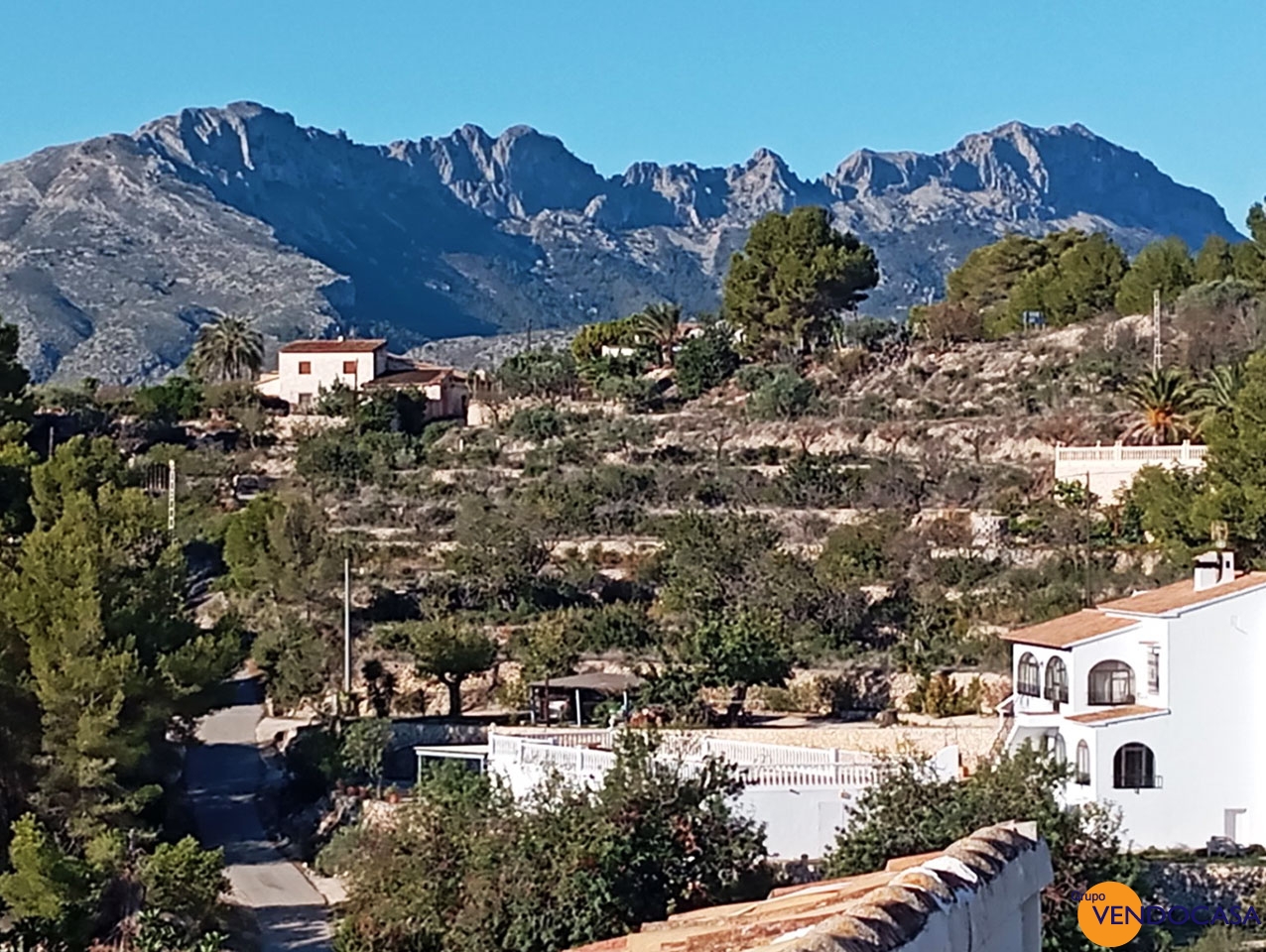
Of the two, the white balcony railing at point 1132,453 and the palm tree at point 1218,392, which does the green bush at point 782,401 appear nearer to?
the white balcony railing at point 1132,453

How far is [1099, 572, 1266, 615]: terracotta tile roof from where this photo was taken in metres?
24.1

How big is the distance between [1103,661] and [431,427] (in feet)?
104

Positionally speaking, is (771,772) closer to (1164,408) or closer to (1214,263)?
(1164,408)

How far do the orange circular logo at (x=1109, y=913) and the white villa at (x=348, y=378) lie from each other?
41955 millimetres

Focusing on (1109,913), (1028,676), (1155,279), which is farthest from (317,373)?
(1109,913)

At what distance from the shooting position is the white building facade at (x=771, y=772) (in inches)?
823

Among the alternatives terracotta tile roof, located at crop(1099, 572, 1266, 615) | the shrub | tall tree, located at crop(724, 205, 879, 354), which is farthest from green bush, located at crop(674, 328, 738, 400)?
terracotta tile roof, located at crop(1099, 572, 1266, 615)

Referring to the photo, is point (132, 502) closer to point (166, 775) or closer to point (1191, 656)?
point (166, 775)

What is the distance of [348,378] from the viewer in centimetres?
6078

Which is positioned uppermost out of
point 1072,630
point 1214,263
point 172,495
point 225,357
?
point 1214,263

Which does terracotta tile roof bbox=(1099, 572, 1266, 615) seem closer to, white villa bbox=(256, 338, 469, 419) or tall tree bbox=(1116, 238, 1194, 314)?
tall tree bbox=(1116, 238, 1194, 314)

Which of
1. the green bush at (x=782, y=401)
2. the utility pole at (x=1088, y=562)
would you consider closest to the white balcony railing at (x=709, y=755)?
the utility pole at (x=1088, y=562)

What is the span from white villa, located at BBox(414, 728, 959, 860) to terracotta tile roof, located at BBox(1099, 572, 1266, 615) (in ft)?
11.2

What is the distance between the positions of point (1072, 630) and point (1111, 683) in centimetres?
134
